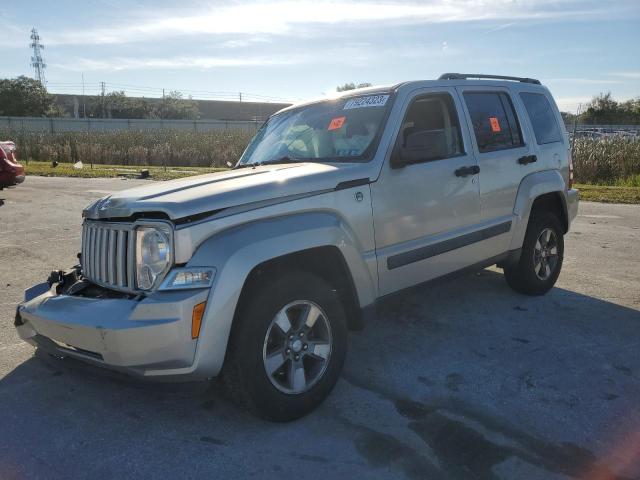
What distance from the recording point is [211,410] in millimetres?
3422

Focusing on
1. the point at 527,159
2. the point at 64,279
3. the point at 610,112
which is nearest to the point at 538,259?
the point at 527,159

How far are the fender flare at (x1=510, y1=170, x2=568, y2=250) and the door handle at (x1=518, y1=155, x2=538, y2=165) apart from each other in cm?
12

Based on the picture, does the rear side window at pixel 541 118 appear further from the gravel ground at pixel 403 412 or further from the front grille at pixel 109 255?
the front grille at pixel 109 255

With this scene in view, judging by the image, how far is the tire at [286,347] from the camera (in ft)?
9.91

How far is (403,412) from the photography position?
3.33 metres

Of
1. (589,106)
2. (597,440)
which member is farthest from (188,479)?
(589,106)

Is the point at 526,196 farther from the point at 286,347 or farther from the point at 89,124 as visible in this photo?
the point at 89,124

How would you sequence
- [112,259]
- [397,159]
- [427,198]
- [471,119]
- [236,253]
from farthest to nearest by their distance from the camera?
[471,119] < [427,198] < [397,159] < [112,259] < [236,253]

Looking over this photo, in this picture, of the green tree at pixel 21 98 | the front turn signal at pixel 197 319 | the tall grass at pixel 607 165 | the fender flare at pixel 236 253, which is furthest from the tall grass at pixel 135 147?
the green tree at pixel 21 98

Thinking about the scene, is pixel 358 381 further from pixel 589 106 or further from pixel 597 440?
pixel 589 106

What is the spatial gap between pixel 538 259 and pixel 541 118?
1394 mm

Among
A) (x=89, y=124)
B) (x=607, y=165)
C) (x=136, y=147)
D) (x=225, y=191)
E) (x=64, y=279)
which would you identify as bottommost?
(x=64, y=279)

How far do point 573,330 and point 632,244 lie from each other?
3.82m

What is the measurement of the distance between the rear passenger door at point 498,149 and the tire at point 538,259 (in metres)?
0.44
